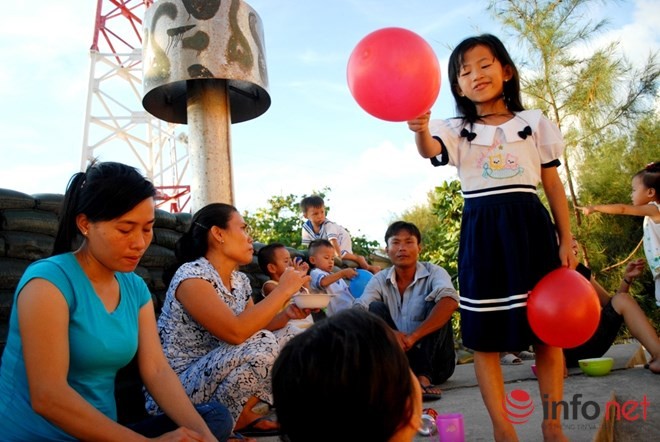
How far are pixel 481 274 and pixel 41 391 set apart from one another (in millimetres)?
1434

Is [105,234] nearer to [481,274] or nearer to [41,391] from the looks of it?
[41,391]

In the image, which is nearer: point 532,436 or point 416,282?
point 532,436

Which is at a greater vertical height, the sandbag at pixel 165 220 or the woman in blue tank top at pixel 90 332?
the sandbag at pixel 165 220

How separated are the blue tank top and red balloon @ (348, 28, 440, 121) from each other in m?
1.04

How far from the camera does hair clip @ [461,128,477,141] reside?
2.19m

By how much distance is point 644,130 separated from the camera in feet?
22.5

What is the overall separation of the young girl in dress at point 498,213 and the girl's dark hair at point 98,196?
98 centimetres

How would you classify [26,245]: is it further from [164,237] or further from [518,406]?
[518,406]

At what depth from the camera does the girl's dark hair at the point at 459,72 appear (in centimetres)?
221

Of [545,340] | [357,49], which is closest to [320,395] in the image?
[545,340]

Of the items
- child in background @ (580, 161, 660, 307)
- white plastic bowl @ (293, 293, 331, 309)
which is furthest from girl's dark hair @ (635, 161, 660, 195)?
white plastic bowl @ (293, 293, 331, 309)

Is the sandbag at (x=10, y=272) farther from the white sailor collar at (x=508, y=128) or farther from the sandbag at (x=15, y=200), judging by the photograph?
the white sailor collar at (x=508, y=128)

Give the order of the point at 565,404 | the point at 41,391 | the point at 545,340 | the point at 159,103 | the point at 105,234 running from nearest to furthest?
the point at 41,391, the point at 105,234, the point at 545,340, the point at 565,404, the point at 159,103

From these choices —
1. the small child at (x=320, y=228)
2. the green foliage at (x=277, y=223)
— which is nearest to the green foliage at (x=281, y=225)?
the green foliage at (x=277, y=223)
